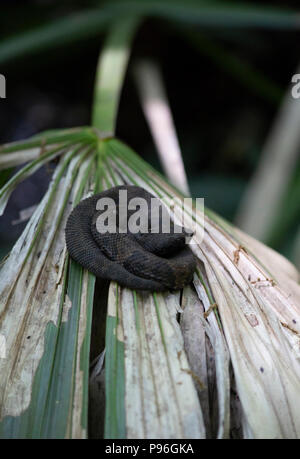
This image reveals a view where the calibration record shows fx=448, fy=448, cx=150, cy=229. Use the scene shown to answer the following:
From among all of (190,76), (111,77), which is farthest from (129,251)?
(190,76)

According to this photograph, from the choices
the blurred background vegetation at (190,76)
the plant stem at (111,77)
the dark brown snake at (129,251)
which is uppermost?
the blurred background vegetation at (190,76)

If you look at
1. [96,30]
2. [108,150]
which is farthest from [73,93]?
[108,150]

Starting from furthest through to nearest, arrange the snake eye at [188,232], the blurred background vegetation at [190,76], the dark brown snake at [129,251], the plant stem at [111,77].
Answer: the blurred background vegetation at [190,76]
the plant stem at [111,77]
the snake eye at [188,232]
the dark brown snake at [129,251]

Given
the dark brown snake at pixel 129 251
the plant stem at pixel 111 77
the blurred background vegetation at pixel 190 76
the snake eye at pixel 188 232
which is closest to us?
the dark brown snake at pixel 129 251

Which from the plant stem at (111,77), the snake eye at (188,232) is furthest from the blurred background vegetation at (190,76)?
the snake eye at (188,232)

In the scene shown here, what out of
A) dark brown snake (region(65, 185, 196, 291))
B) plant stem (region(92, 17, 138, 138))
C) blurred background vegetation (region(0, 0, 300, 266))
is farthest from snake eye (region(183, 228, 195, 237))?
blurred background vegetation (region(0, 0, 300, 266))

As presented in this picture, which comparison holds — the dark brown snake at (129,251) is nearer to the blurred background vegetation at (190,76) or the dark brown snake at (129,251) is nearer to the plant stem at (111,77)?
the plant stem at (111,77)

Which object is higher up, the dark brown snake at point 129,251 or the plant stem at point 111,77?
the plant stem at point 111,77
